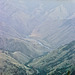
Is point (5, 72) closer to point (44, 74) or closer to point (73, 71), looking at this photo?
point (44, 74)

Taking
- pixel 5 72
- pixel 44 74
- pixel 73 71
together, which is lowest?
pixel 73 71

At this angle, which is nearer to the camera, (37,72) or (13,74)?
(13,74)

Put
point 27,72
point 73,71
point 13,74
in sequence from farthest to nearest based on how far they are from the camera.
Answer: point 27,72
point 13,74
point 73,71

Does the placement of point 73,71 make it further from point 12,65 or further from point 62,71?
point 12,65

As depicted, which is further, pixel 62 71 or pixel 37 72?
pixel 37 72

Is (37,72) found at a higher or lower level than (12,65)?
lower

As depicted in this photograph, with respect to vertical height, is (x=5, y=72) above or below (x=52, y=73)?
above

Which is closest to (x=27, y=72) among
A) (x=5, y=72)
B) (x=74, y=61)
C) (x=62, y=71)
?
(x=5, y=72)

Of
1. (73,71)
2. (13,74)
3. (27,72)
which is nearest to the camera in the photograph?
(73,71)

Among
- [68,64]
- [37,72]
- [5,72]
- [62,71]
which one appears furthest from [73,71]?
[5,72]
